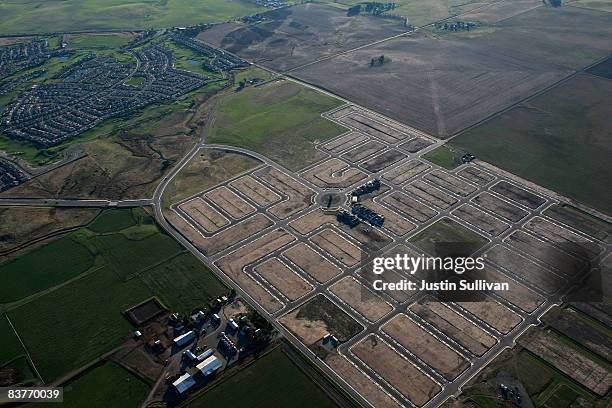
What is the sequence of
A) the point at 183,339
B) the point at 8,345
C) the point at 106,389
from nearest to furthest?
the point at 106,389, the point at 183,339, the point at 8,345

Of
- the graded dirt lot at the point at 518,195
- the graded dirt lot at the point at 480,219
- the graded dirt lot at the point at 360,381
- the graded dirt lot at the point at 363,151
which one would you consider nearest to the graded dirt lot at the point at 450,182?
the graded dirt lot at the point at 480,219

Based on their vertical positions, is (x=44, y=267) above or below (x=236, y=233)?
above

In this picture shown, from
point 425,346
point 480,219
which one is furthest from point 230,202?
point 480,219

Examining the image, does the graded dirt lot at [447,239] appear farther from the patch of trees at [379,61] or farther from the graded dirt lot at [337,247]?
the patch of trees at [379,61]

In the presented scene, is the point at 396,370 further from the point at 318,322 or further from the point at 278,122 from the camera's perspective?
the point at 278,122

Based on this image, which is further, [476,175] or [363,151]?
[363,151]

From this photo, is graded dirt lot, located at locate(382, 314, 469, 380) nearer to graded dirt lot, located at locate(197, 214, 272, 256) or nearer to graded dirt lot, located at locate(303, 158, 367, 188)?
graded dirt lot, located at locate(197, 214, 272, 256)

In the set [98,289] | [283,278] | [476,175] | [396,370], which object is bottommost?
[396,370]
